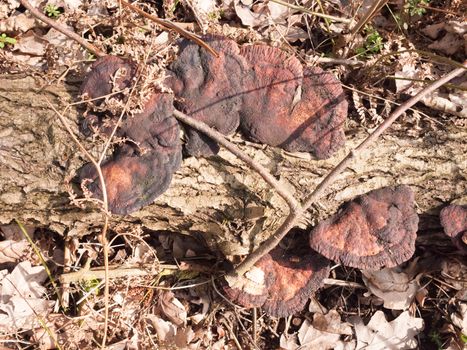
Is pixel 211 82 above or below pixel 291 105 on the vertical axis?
above

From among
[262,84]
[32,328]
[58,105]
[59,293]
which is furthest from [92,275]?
[262,84]

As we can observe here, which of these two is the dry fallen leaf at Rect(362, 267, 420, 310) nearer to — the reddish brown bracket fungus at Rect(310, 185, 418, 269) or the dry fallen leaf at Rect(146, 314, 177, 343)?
the reddish brown bracket fungus at Rect(310, 185, 418, 269)

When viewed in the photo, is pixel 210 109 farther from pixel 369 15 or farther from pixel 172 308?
pixel 172 308

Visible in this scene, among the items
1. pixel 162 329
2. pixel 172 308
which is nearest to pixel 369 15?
pixel 172 308

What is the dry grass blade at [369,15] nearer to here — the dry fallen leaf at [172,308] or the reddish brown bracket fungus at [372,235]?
the reddish brown bracket fungus at [372,235]

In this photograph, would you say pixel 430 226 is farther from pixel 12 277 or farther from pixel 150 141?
pixel 12 277

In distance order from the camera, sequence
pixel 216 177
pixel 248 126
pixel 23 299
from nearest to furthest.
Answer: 1. pixel 248 126
2. pixel 216 177
3. pixel 23 299
